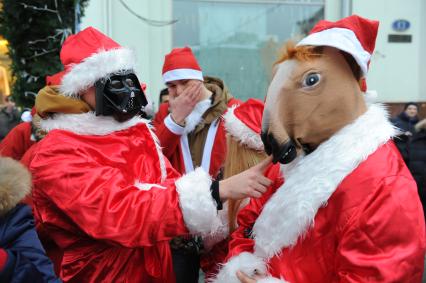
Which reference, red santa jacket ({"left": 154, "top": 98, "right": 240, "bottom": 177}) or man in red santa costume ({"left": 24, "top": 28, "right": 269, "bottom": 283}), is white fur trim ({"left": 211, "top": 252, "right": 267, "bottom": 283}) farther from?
red santa jacket ({"left": 154, "top": 98, "right": 240, "bottom": 177})

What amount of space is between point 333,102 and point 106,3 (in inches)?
Answer: 223

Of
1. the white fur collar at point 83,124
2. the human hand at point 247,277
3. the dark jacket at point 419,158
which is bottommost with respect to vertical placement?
the dark jacket at point 419,158

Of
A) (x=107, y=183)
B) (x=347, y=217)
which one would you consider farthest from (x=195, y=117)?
(x=347, y=217)

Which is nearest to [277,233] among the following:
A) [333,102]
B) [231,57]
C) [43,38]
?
[333,102]

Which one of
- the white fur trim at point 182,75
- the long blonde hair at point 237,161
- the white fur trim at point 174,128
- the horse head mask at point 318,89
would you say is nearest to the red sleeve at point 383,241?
the horse head mask at point 318,89

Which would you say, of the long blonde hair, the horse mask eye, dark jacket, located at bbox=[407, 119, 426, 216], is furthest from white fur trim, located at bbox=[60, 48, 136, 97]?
dark jacket, located at bbox=[407, 119, 426, 216]

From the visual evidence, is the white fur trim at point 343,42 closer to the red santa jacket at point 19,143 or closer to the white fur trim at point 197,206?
the white fur trim at point 197,206

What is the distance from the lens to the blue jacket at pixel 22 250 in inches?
60.7

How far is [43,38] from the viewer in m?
3.23

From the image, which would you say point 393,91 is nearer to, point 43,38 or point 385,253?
point 43,38

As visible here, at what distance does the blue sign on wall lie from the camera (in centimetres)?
785

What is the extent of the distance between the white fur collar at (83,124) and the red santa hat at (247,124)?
0.62 metres

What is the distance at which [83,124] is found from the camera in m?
1.95

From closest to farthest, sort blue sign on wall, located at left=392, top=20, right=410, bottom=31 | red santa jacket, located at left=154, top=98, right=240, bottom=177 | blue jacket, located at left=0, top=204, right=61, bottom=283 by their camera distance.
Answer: blue jacket, located at left=0, top=204, right=61, bottom=283, red santa jacket, located at left=154, top=98, right=240, bottom=177, blue sign on wall, located at left=392, top=20, right=410, bottom=31
